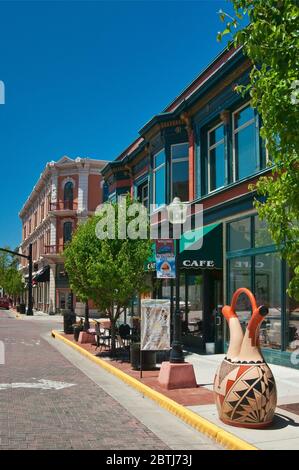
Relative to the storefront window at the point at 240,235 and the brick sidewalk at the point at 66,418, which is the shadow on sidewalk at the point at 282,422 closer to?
the brick sidewalk at the point at 66,418

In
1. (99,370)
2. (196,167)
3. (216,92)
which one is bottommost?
(99,370)

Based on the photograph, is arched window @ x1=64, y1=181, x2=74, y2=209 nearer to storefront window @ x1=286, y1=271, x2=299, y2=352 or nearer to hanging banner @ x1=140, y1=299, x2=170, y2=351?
storefront window @ x1=286, y1=271, x2=299, y2=352

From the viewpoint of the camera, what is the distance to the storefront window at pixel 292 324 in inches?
523

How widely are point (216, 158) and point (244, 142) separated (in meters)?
2.08

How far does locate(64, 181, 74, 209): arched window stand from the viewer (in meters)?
49.9

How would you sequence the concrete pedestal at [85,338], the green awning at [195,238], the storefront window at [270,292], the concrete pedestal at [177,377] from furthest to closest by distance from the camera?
the concrete pedestal at [85,338] < the green awning at [195,238] < the storefront window at [270,292] < the concrete pedestal at [177,377]

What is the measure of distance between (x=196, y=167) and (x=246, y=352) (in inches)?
465

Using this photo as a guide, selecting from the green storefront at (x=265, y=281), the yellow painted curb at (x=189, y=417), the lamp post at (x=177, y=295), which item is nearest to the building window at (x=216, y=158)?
the green storefront at (x=265, y=281)

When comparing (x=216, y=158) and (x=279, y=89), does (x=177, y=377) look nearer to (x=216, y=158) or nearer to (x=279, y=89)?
(x=279, y=89)

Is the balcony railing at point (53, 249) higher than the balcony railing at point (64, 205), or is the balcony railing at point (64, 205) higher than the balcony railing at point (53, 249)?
the balcony railing at point (64, 205)

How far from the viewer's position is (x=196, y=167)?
18.8 m

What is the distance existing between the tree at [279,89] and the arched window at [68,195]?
141 ft

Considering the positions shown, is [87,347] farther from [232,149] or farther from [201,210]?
[232,149]

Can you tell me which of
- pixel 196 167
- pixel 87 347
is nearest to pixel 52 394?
pixel 87 347
